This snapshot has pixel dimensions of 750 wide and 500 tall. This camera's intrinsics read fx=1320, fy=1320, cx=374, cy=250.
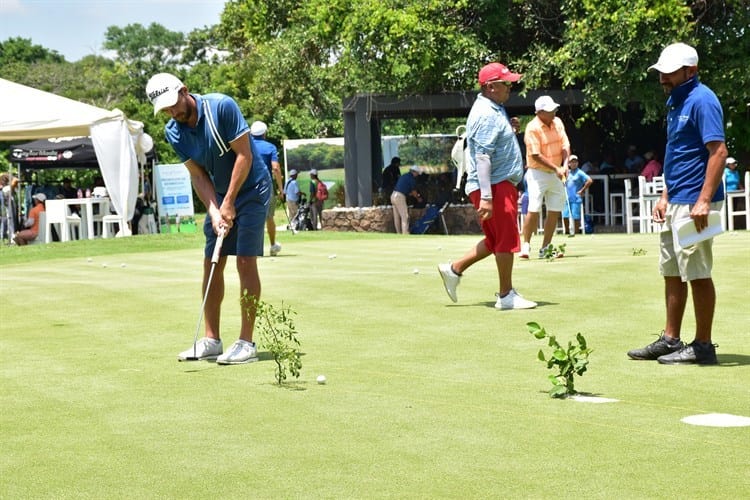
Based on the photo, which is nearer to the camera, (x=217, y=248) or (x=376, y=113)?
(x=217, y=248)

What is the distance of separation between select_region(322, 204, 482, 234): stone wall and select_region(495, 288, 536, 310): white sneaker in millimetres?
19113

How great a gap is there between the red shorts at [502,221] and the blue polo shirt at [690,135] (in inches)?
113

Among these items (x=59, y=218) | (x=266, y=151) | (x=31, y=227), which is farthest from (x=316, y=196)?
(x=266, y=151)

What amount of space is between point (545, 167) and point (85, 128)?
46.1 feet

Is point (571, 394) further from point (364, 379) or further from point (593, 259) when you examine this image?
point (593, 259)

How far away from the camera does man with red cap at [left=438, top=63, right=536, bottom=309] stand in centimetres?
1044

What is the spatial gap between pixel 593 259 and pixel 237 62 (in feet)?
144

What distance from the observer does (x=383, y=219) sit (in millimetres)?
29609

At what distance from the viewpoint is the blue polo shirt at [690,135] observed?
24.2 ft

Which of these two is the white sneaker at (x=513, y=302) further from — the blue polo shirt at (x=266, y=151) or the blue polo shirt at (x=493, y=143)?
the blue polo shirt at (x=266, y=151)

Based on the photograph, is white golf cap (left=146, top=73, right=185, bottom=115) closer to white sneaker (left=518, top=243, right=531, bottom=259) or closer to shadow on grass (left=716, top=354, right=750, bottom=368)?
shadow on grass (left=716, top=354, right=750, bottom=368)

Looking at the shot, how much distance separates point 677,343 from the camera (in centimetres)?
780

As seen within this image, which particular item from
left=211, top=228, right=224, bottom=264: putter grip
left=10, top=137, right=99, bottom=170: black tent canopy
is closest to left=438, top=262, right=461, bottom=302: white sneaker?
left=211, top=228, right=224, bottom=264: putter grip

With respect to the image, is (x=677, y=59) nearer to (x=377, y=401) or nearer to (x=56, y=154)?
(x=377, y=401)
